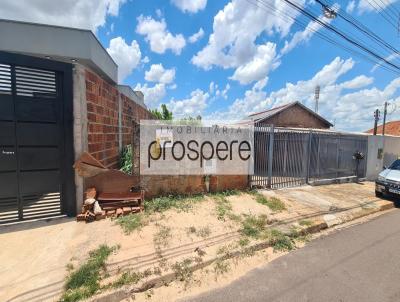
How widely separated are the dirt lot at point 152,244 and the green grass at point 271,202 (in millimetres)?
62

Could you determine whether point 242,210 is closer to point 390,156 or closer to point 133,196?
point 133,196

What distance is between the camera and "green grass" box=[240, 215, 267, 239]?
4288 millimetres

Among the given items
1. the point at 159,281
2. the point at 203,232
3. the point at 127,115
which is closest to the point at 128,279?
the point at 159,281

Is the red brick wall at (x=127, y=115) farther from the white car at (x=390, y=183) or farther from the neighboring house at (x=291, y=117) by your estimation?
the neighboring house at (x=291, y=117)

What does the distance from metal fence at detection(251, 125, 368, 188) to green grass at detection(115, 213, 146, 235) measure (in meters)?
3.96

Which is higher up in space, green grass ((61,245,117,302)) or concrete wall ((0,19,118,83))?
concrete wall ((0,19,118,83))

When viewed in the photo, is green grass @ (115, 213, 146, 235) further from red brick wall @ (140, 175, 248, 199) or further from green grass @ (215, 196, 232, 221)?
green grass @ (215, 196, 232, 221)

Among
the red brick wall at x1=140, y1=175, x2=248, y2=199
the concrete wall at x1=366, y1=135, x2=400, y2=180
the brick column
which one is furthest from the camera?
the concrete wall at x1=366, y1=135, x2=400, y2=180

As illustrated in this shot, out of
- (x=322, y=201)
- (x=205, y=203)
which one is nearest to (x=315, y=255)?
(x=205, y=203)

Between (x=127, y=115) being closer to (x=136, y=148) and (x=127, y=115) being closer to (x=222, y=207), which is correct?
(x=136, y=148)

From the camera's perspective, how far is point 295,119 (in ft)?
63.4

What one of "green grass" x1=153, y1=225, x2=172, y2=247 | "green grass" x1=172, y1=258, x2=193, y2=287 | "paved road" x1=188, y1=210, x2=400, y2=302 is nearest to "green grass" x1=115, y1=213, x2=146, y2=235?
"green grass" x1=153, y1=225, x2=172, y2=247

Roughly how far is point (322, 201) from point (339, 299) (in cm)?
454

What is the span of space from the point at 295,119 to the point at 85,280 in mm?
19598
